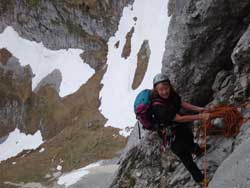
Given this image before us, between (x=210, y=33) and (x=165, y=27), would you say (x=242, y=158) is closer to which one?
(x=210, y=33)

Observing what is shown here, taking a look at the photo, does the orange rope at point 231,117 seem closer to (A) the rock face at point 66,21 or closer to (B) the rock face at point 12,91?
(B) the rock face at point 12,91

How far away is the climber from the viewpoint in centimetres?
930

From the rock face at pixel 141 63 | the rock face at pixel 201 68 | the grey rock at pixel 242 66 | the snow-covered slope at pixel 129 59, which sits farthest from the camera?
the rock face at pixel 141 63

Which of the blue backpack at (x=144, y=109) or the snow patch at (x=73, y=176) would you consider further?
the snow patch at (x=73, y=176)

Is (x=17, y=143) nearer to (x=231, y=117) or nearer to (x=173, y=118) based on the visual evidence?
(x=231, y=117)

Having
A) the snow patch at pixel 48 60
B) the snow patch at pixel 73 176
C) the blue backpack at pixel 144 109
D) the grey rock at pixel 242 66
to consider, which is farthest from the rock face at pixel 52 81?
the blue backpack at pixel 144 109

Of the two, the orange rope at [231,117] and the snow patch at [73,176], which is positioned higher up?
the snow patch at [73,176]

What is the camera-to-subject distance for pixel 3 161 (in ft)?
272

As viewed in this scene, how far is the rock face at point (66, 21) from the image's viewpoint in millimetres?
107500

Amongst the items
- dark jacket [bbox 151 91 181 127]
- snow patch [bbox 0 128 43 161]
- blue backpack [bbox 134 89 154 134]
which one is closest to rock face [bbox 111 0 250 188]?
dark jacket [bbox 151 91 181 127]

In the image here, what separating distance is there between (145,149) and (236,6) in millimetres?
5635

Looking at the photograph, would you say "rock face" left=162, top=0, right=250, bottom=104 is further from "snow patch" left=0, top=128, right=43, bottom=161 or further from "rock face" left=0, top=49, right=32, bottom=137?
"rock face" left=0, top=49, right=32, bottom=137

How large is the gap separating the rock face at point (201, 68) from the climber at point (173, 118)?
734 mm

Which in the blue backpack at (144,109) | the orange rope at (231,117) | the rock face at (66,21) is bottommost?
the orange rope at (231,117)
